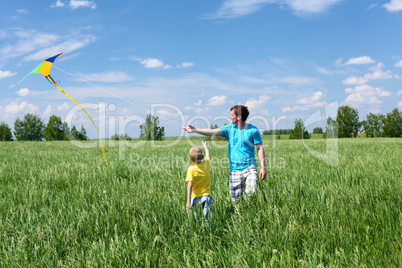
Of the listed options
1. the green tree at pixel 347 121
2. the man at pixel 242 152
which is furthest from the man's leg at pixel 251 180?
the green tree at pixel 347 121

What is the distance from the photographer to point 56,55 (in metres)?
5.62

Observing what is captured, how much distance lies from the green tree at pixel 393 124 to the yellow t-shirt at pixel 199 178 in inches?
4002

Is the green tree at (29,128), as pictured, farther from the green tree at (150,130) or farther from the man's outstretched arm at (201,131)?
the man's outstretched arm at (201,131)

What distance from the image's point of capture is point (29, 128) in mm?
91312

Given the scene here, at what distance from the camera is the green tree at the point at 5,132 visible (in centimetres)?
8850

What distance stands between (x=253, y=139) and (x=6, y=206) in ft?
14.7

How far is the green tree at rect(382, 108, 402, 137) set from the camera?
87.2 meters

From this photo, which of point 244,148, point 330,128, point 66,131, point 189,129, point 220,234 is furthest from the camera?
point 330,128

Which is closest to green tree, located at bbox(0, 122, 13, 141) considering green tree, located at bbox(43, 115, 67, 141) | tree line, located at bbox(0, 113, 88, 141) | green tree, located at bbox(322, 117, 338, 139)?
tree line, located at bbox(0, 113, 88, 141)

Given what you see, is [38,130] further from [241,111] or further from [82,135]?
[241,111]

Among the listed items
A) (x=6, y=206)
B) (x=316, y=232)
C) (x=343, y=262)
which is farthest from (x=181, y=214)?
(x=6, y=206)

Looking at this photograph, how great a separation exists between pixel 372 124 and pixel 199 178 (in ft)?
358

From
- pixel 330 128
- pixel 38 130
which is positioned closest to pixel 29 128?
pixel 38 130

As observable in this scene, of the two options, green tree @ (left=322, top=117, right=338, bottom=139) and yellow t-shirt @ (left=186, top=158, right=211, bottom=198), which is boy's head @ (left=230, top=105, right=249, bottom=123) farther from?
green tree @ (left=322, top=117, right=338, bottom=139)
